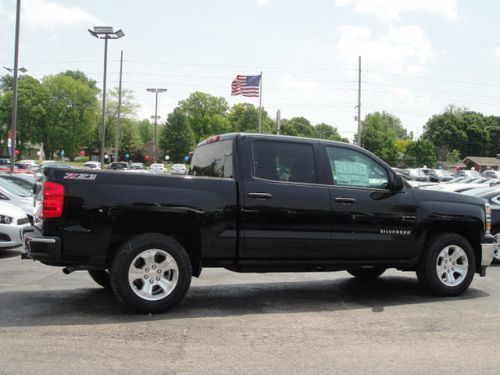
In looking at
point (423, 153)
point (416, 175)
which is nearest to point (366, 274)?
point (416, 175)

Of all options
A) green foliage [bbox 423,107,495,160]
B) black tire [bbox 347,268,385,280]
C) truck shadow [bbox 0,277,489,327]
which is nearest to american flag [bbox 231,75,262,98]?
black tire [bbox 347,268,385,280]

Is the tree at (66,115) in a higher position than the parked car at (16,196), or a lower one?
higher

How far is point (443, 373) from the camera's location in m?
4.47

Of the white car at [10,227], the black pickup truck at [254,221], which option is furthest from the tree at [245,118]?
the black pickup truck at [254,221]

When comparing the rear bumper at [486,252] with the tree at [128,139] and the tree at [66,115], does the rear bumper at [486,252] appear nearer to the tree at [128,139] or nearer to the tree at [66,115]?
the tree at [66,115]

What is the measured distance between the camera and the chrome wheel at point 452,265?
758 cm

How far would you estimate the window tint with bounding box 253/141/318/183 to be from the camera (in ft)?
22.1

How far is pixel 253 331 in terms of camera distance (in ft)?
18.5

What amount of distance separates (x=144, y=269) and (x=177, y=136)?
9924cm

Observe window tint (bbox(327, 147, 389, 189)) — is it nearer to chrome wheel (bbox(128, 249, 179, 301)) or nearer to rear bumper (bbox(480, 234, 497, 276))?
rear bumper (bbox(480, 234, 497, 276))

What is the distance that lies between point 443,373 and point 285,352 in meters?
1.27

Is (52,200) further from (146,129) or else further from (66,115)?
(146,129)

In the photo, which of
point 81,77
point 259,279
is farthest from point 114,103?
point 259,279

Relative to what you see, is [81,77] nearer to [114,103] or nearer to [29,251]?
[114,103]
